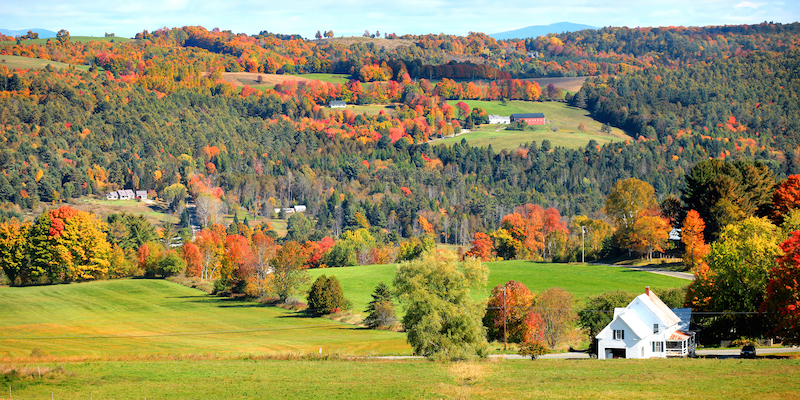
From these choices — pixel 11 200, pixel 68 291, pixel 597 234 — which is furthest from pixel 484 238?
pixel 11 200

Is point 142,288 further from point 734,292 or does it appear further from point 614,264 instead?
point 734,292

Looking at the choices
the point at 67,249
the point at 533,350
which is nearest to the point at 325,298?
the point at 533,350

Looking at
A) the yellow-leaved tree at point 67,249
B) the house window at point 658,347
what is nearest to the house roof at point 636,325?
Result: the house window at point 658,347

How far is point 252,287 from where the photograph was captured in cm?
9338

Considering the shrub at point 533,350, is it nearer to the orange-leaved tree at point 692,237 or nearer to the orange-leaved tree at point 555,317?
the orange-leaved tree at point 555,317

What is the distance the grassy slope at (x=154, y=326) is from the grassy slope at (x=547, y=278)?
13795mm

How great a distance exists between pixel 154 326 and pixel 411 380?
135 feet

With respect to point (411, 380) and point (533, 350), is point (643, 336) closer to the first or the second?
point (533, 350)

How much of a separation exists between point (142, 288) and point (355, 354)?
5768 centimetres

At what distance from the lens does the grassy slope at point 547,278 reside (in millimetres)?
83438

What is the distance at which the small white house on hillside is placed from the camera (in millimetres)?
55656

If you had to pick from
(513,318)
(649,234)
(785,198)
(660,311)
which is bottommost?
(513,318)

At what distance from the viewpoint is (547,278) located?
3701 inches

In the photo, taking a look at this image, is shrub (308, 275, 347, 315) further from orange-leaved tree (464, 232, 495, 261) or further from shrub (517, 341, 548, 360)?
orange-leaved tree (464, 232, 495, 261)
